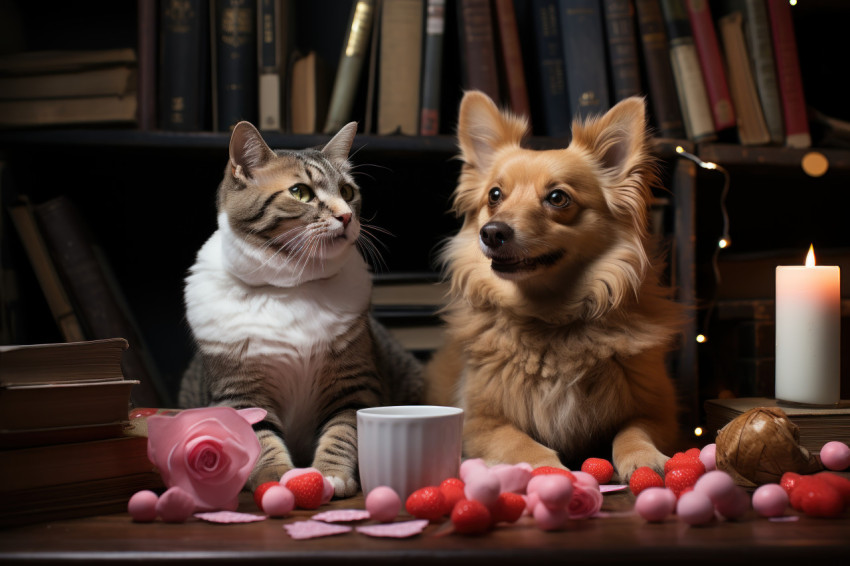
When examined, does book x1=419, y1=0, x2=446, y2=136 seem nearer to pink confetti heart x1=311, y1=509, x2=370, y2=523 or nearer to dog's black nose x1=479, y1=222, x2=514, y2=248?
dog's black nose x1=479, y1=222, x2=514, y2=248

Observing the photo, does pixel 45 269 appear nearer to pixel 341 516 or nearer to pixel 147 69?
pixel 147 69

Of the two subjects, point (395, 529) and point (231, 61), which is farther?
point (231, 61)

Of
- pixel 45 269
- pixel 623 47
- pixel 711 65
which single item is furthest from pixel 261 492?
pixel 711 65

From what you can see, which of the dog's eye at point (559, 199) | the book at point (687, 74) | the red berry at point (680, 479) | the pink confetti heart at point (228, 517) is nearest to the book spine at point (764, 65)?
the book at point (687, 74)

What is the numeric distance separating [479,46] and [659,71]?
0.47 metres

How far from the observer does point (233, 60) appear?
5.57ft

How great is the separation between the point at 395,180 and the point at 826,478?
4.60 feet

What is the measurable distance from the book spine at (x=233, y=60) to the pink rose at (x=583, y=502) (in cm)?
123

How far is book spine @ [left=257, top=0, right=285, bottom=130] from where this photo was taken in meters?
1.70

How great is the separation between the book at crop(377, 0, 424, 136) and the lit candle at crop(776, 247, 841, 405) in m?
0.94

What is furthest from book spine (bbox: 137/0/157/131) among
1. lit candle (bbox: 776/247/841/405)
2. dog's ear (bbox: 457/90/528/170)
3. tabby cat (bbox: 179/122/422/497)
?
lit candle (bbox: 776/247/841/405)

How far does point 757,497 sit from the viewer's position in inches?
36.7

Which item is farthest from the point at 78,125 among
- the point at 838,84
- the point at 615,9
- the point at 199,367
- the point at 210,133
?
the point at 838,84

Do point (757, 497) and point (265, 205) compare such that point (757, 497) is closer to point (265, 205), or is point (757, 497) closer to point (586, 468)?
point (586, 468)
